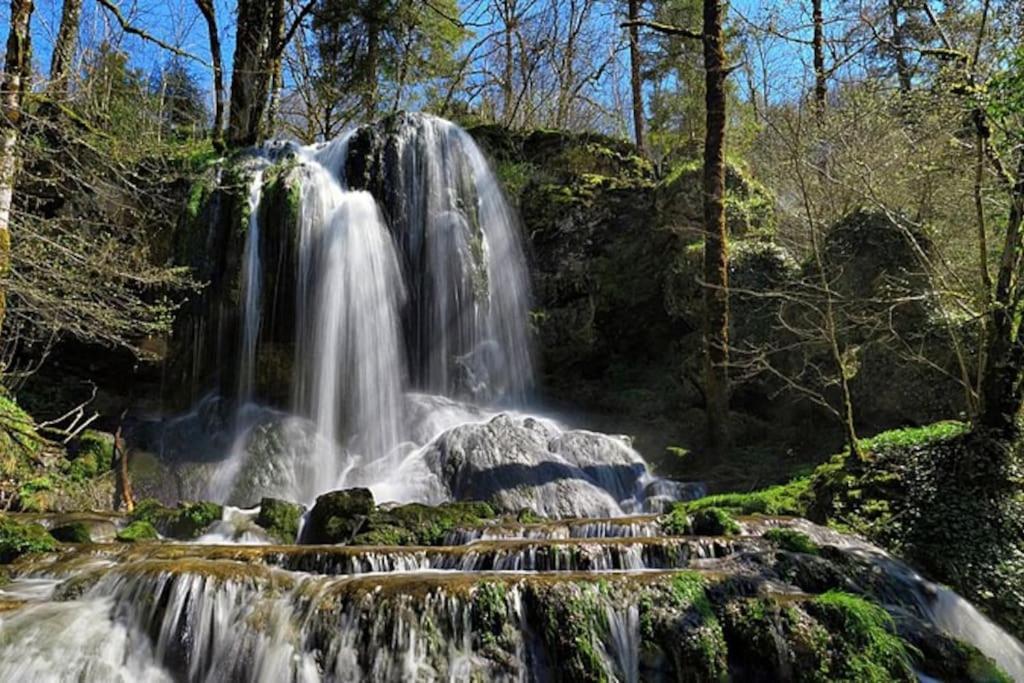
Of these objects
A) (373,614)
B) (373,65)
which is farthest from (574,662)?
(373,65)

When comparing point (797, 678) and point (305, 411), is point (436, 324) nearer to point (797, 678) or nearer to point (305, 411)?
point (305, 411)

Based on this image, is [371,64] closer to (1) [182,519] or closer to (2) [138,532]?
(1) [182,519]

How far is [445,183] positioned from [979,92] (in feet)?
30.7

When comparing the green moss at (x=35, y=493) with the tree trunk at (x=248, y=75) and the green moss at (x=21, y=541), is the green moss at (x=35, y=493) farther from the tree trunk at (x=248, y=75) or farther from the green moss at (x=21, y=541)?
the tree trunk at (x=248, y=75)

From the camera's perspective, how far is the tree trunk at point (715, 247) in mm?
10180

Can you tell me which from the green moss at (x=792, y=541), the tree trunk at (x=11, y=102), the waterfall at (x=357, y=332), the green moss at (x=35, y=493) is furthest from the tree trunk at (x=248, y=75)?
the green moss at (x=792, y=541)

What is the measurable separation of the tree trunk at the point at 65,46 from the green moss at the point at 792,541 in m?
6.65

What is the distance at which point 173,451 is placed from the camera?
10.8m

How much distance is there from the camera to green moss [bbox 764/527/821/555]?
18.3 ft

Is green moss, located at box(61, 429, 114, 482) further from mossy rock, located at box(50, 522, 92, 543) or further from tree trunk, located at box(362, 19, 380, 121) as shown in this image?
tree trunk, located at box(362, 19, 380, 121)

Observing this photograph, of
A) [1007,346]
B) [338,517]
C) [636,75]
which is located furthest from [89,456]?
Answer: [636,75]

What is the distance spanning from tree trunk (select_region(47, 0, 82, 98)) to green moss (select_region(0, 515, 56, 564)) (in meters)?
4.02

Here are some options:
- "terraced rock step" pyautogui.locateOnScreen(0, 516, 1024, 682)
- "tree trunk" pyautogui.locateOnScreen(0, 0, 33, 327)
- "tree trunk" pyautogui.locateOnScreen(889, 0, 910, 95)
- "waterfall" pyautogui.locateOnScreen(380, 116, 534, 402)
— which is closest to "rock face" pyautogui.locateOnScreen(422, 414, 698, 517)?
"waterfall" pyautogui.locateOnScreen(380, 116, 534, 402)

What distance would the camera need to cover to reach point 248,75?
16984mm
